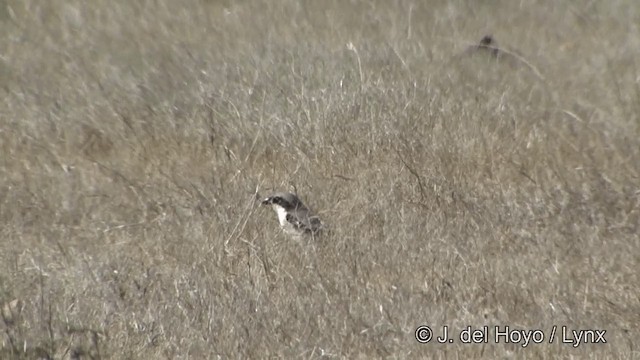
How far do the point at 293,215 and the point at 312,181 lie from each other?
32.1 inches

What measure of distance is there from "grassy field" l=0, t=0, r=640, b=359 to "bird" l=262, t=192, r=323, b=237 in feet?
0.22

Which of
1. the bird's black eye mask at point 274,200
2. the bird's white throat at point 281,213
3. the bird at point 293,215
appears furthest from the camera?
the bird's black eye mask at point 274,200

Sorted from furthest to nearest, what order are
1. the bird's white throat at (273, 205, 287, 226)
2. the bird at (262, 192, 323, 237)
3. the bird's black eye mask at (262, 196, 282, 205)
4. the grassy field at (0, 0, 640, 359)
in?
the bird's black eye mask at (262, 196, 282, 205) < the bird's white throat at (273, 205, 287, 226) < the bird at (262, 192, 323, 237) < the grassy field at (0, 0, 640, 359)

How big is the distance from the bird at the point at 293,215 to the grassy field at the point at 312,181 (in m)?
0.07

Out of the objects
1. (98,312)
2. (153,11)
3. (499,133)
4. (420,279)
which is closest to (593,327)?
(420,279)

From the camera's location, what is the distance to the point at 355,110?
6.89 m

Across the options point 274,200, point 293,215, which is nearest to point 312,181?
point 274,200

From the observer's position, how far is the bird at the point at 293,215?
548 centimetres

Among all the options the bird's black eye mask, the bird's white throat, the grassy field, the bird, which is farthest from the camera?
the bird's black eye mask

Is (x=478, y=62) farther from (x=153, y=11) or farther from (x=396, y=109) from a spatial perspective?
(x=153, y=11)

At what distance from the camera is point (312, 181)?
6.32 metres

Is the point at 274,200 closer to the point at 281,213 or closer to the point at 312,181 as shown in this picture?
Answer: the point at 281,213

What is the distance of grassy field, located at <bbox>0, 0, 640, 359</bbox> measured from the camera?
15.3 feet

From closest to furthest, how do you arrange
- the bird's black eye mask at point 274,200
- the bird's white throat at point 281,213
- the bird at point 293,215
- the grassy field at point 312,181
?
the grassy field at point 312,181 < the bird at point 293,215 < the bird's white throat at point 281,213 < the bird's black eye mask at point 274,200
